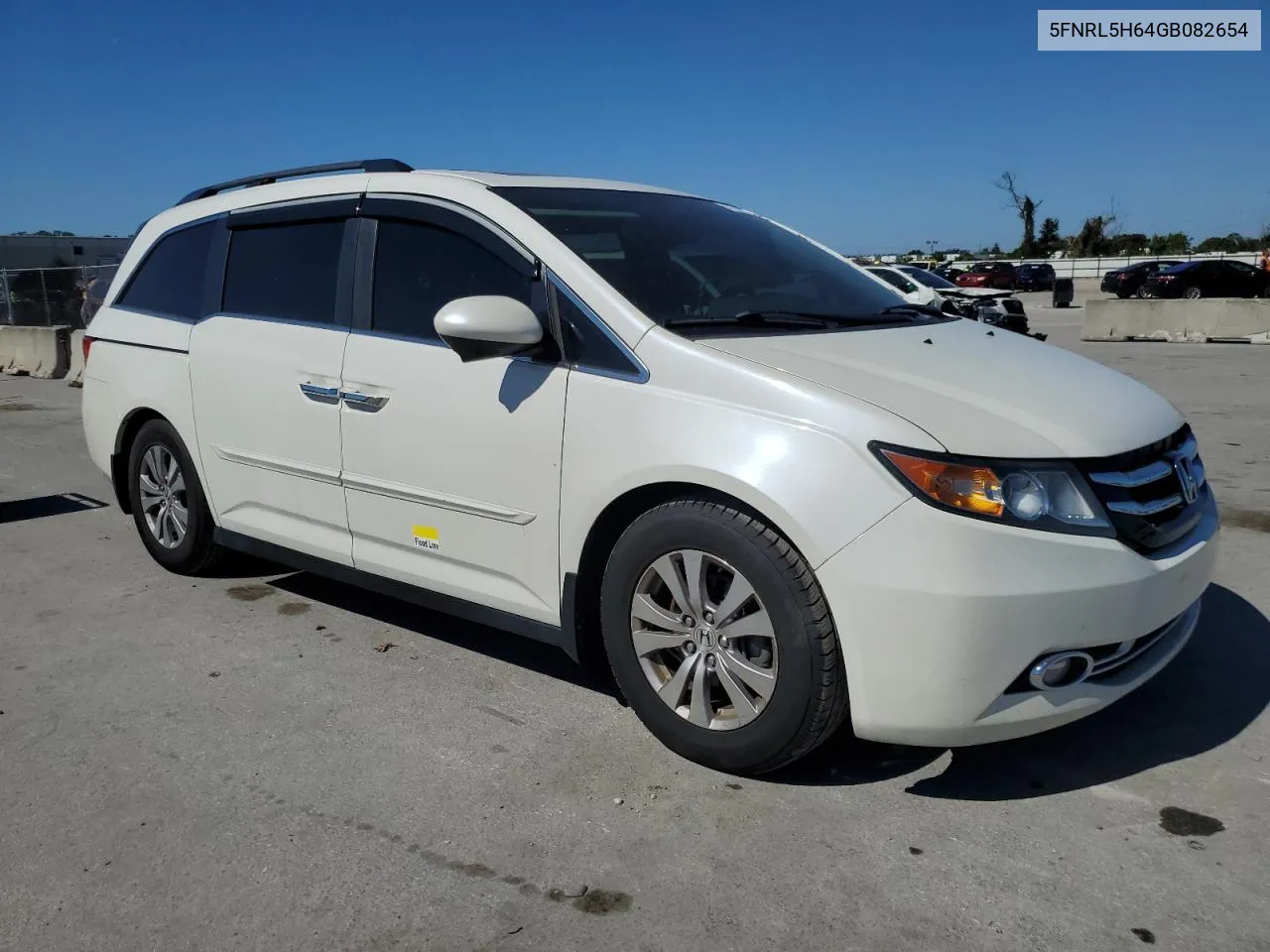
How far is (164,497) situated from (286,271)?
141 centimetres

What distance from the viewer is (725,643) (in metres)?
2.92

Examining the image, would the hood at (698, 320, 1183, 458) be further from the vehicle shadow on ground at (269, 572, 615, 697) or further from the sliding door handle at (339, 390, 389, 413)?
the vehicle shadow on ground at (269, 572, 615, 697)

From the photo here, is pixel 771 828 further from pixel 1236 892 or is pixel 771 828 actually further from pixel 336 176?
pixel 336 176

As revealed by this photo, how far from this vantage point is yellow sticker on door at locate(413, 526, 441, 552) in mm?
3578

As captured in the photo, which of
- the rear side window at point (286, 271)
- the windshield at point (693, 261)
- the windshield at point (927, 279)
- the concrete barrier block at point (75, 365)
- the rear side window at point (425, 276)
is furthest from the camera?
the windshield at point (927, 279)

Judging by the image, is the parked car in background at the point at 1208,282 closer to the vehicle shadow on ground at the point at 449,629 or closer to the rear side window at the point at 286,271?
the vehicle shadow on ground at the point at 449,629

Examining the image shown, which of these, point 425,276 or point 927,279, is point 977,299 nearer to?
point 927,279

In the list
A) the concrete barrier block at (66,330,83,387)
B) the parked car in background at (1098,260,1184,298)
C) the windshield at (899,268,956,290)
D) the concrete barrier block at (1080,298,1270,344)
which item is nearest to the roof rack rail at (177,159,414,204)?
the concrete barrier block at (66,330,83,387)

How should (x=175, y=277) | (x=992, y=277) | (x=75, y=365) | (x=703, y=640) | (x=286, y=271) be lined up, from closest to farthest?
(x=703, y=640), (x=286, y=271), (x=175, y=277), (x=75, y=365), (x=992, y=277)

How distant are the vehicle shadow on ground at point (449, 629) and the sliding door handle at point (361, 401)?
100cm

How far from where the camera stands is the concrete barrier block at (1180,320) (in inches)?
728

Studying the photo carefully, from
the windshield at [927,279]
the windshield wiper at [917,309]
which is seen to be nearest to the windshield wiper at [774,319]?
the windshield wiper at [917,309]

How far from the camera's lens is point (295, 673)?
3.84 metres

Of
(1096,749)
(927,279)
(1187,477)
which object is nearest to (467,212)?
(1187,477)
